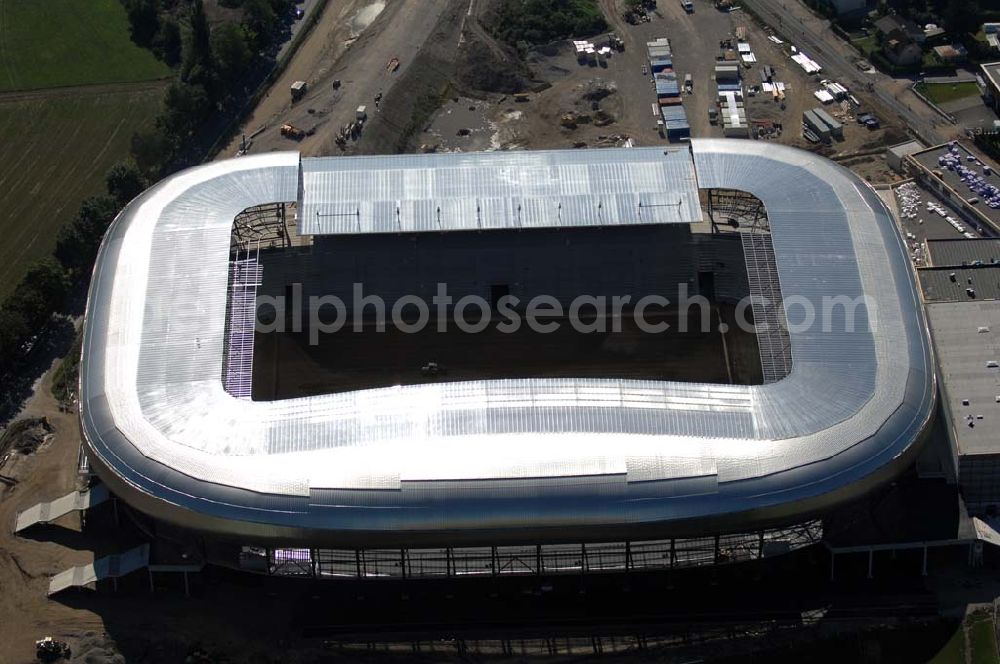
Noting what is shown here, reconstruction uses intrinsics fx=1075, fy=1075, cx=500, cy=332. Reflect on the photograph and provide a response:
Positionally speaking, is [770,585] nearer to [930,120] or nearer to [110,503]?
[110,503]

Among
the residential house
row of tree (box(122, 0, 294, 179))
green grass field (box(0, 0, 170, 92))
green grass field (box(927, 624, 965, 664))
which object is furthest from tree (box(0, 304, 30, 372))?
the residential house

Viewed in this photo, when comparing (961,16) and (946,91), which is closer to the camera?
(946,91)

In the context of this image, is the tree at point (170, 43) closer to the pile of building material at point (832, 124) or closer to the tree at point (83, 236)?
the tree at point (83, 236)

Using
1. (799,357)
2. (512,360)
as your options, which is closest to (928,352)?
(799,357)

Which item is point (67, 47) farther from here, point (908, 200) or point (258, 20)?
point (908, 200)

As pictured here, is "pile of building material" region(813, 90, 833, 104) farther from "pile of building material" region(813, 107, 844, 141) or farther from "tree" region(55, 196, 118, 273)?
"tree" region(55, 196, 118, 273)

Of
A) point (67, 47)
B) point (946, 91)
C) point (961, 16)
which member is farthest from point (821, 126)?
point (67, 47)

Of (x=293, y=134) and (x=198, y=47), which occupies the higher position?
(x=198, y=47)
